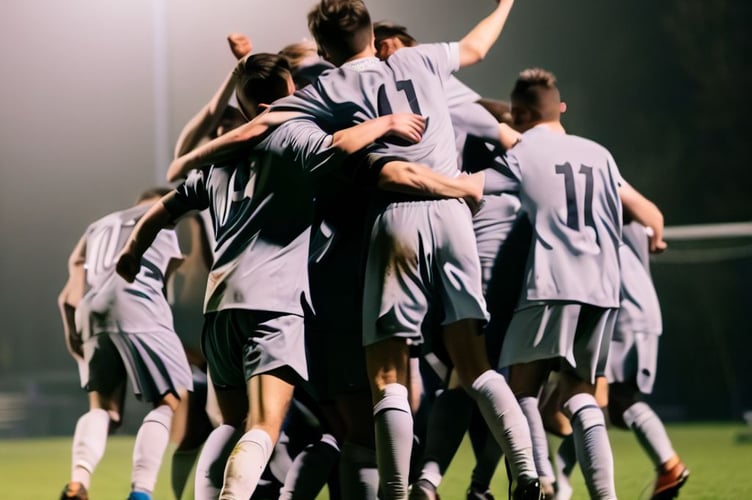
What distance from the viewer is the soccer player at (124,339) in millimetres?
3949

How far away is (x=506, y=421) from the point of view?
9.23 ft

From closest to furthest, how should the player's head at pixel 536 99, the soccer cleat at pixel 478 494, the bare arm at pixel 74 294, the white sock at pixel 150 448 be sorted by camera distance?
1. the soccer cleat at pixel 478 494
2. the player's head at pixel 536 99
3. the white sock at pixel 150 448
4. the bare arm at pixel 74 294

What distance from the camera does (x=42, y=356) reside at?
9.79 m

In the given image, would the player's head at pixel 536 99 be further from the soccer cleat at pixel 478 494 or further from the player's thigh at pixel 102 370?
the player's thigh at pixel 102 370

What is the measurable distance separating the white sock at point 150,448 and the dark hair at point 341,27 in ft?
4.69

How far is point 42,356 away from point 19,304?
0.73m

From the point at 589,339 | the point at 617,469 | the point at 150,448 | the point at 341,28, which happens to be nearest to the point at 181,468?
the point at 150,448

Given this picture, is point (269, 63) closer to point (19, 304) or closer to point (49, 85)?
point (49, 85)

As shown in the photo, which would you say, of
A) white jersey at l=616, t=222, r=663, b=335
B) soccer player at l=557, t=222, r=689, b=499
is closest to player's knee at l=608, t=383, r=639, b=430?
soccer player at l=557, t=222, r=689, b=499

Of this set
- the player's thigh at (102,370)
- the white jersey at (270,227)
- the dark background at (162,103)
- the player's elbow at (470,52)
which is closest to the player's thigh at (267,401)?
the white jersey at (270,227)

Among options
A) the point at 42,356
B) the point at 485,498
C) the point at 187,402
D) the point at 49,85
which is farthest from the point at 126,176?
the point at 485,498

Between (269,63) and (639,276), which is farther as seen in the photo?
(639,276)

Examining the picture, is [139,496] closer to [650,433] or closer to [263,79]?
[263,79]

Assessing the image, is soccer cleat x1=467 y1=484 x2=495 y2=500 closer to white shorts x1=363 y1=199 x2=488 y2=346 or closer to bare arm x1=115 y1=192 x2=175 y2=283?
white shorts x1=363 y1=199 x2=488 y2=346
